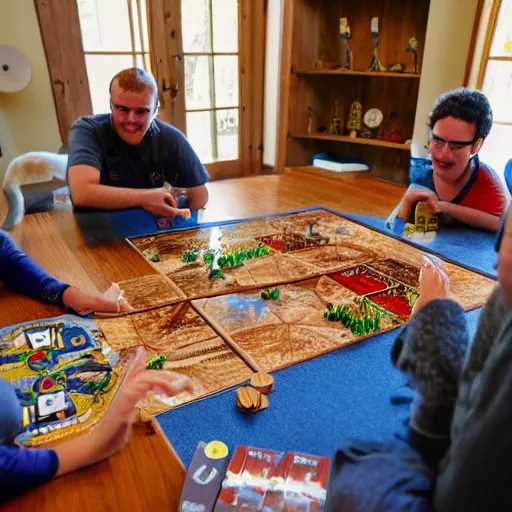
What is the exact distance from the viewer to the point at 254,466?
2.04 ft

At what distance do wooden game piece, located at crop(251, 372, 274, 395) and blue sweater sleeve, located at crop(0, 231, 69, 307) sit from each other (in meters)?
0.56

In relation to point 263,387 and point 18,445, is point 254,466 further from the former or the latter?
point 18,445

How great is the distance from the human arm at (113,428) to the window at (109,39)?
8.31ft

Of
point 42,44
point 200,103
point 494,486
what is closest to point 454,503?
point 494,486

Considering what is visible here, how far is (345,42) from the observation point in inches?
111

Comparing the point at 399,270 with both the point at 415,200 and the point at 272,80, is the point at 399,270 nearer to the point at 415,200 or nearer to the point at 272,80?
the point at 415,200

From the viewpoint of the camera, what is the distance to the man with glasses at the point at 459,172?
1.36 meters

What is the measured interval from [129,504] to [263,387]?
0.30 m

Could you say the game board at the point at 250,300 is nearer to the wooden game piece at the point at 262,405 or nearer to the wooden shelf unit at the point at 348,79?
the wooden game piece at the point at 262,405

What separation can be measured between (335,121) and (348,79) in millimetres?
304

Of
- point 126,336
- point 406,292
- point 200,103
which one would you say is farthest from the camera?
point 200,103

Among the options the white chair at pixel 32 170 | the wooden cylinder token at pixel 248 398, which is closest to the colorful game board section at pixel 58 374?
the wooden cylinder token at pixel 248 398

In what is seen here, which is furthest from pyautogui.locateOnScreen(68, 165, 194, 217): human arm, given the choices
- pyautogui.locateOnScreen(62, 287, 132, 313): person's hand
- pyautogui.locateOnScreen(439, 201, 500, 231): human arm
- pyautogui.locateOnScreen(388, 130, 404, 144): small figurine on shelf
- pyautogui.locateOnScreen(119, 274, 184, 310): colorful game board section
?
pyautogui.locateOnScreen(388, 130, 404, 144): small figurine on shelf

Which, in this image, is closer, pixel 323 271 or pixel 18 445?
pixel 18 445
